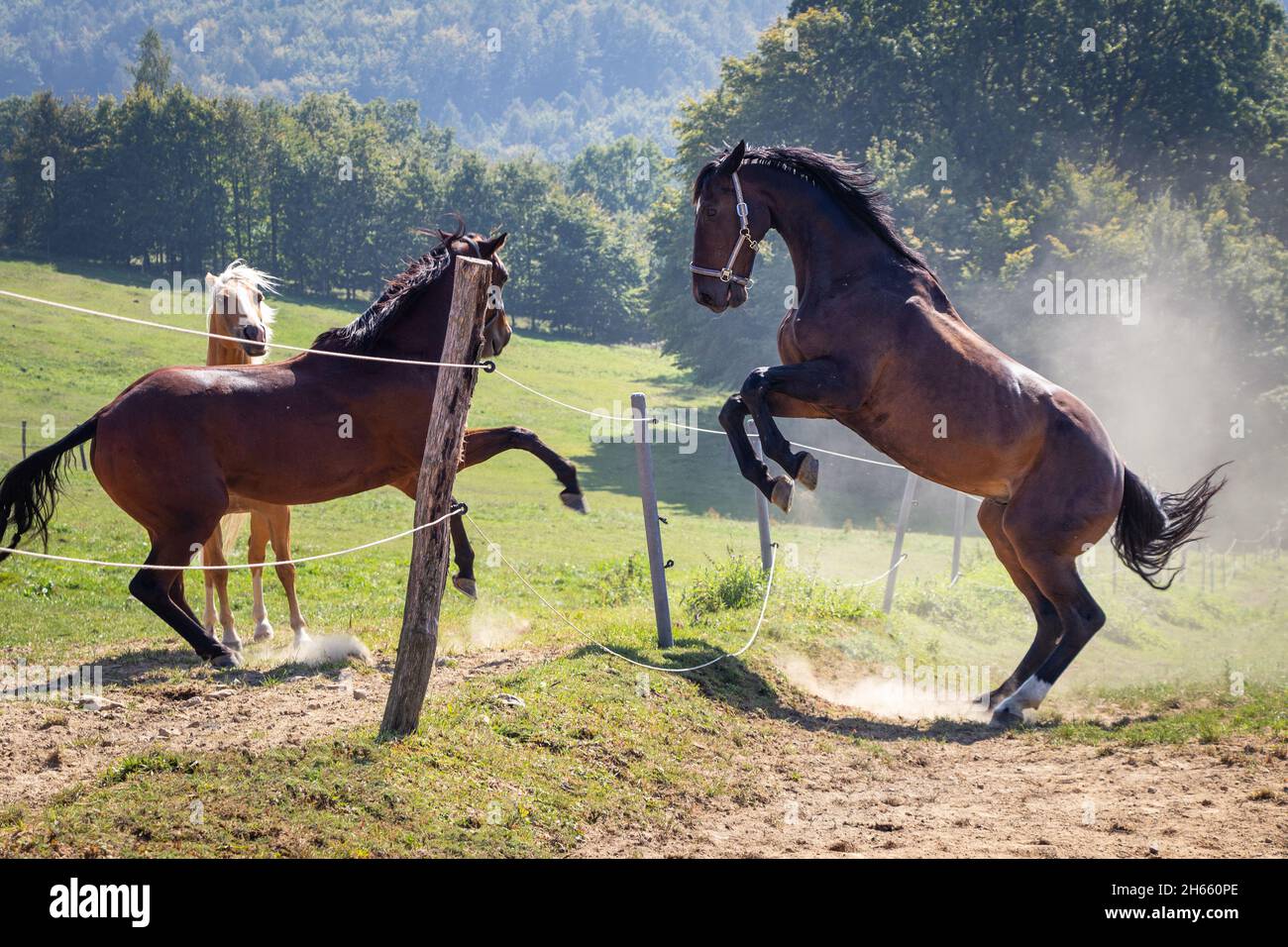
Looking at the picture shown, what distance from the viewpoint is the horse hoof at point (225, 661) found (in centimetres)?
860

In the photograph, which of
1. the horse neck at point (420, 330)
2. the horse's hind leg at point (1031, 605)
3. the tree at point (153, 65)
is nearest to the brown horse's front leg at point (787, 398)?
the horse's hind leg at point (1031, 605)

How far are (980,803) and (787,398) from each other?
3126mm

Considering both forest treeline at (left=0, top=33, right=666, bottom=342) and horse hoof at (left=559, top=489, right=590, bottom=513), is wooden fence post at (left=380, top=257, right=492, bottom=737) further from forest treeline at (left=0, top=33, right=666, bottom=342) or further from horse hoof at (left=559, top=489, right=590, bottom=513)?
forest treeline at (left=0, top=33, right=666, bottom=342)

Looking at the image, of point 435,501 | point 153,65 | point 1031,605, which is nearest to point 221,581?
point 435,501

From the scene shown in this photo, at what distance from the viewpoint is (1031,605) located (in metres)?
9.52

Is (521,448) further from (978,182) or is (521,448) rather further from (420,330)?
(978,182)

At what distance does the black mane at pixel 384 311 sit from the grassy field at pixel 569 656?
2.67 meters

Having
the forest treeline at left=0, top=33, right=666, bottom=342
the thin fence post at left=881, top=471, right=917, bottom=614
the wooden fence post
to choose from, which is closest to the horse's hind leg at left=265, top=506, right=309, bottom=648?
the wooden fence post

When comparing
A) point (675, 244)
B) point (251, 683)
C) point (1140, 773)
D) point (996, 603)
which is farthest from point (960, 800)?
point (675, 244)

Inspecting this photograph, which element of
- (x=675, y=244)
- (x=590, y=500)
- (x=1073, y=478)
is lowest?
(x=590, y=500)

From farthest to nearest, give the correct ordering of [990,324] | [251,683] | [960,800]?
[990,324]
[251,683]
[960,800]

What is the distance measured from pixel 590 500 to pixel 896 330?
69.0 ft

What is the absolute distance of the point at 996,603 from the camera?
576 inches
